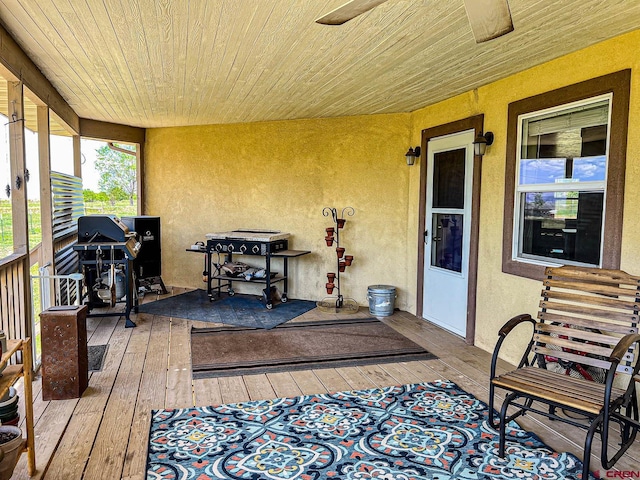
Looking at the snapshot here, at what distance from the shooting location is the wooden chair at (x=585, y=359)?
2.20m

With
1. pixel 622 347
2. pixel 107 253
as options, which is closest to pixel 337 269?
pixel 107 253

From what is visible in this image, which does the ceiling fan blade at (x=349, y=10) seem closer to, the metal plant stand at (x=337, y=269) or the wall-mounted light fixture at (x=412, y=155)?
the wall-mounted light fixture at (x=412, y=155)

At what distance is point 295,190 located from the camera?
20.5ft

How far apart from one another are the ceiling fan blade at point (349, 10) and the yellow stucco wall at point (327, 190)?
91.8 inches

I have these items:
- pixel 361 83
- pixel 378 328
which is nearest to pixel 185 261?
pixel 378 328

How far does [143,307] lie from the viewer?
5.65m

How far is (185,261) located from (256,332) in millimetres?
2725

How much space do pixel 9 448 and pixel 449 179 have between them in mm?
4317

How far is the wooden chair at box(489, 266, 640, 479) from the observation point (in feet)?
7.21

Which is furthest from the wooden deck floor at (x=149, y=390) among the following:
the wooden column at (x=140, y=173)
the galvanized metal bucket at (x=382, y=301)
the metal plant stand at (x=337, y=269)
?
the wooden column at (x=140, y=173)

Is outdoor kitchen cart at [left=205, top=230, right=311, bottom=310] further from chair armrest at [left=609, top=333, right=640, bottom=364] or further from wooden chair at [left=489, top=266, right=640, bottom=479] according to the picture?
chair armrest at [left=609, top=333, right=640, bottom=364]

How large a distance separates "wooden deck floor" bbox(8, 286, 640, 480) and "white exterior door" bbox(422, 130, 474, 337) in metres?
0.34

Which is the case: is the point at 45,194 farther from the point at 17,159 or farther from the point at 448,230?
the point at 448,230

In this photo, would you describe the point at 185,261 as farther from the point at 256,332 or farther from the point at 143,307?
the point at 256,332
